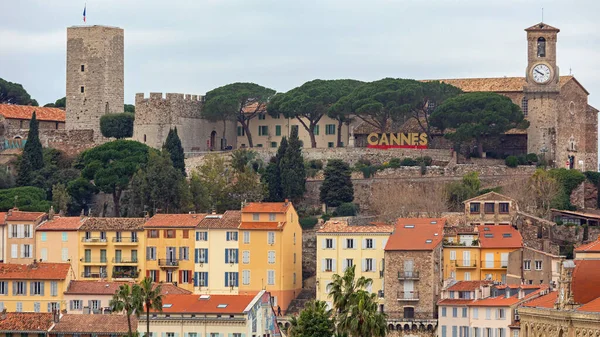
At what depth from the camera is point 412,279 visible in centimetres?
10756

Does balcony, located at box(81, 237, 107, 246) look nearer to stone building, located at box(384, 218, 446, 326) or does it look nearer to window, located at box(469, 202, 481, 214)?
stone building, located at box(384, 218, 446, 326)

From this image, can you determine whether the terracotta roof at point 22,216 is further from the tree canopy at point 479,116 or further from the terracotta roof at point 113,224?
the tree canopy at point 479,116

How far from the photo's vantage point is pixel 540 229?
11781 cm

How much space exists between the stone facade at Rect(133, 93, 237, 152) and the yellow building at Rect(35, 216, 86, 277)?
24412mm

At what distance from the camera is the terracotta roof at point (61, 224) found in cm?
11688

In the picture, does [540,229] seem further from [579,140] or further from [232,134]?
[232,134]

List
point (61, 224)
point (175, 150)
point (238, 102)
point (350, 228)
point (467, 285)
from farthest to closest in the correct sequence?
point (238, 102)
point (175, 150)
point (61, 224)
point (350, 228)
point (467, 285)

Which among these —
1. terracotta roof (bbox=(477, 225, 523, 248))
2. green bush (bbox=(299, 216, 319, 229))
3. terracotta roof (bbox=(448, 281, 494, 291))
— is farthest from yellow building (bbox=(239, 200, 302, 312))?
terracotta roof (bbox=(448, 281, 494, 291))

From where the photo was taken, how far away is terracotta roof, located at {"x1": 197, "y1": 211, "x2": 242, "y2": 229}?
114812mm

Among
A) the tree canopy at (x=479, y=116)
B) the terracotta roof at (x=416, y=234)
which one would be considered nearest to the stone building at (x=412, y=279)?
the terracotta roof at (x=416, y=234)

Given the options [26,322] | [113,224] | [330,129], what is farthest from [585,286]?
[330,129]

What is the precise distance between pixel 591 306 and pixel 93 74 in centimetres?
7595

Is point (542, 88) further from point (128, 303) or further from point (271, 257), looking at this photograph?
point (128, 303)

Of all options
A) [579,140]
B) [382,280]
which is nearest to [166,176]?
[382,280]
